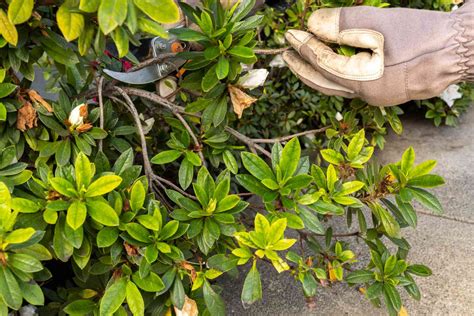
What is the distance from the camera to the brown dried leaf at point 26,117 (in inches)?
51.7

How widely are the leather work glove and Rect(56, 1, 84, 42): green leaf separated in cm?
77

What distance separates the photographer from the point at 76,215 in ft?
3.50

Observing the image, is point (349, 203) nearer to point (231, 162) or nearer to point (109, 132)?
point (231, 162)

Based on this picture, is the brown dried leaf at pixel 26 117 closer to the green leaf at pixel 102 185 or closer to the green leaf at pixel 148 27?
the green leaf at pixel 102 185

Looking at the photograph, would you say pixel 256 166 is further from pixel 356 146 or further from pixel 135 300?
pixel 135 300

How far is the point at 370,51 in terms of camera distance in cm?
150

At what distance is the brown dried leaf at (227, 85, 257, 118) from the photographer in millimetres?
1405

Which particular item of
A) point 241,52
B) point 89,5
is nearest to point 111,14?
point 89,5

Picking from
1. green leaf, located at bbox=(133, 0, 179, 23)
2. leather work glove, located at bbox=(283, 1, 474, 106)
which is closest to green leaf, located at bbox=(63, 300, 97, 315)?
green leaf, located at bbox=(133, 0, 179, 23)

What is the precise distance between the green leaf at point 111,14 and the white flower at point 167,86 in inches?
31.3

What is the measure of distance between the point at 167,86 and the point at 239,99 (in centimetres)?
35

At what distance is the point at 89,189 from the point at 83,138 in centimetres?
29

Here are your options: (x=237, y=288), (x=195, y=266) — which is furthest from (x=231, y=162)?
(x=237, y=288)

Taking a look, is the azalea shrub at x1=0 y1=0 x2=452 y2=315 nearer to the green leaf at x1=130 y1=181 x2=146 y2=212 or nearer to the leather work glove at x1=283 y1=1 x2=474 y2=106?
the green leaf at x1=130 y1=181 x2=146 y2=212
